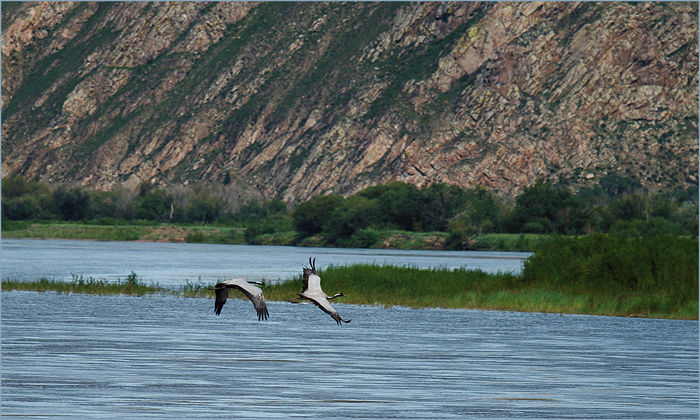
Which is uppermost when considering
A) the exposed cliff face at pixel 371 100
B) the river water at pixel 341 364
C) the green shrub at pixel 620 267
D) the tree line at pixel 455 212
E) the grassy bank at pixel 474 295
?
the exposed cliff face at pixel 371 100

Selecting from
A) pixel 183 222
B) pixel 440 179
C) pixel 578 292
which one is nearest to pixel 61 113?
pixel 183 222

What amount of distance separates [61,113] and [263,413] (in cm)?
17324

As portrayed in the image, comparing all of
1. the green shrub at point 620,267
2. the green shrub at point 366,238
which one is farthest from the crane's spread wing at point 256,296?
the green shrub at point 366,238

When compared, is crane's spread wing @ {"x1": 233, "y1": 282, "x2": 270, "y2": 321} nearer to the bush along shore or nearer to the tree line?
the bush along shore

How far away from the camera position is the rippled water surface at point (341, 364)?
795 inches

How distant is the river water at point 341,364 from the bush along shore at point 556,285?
127 centimetres

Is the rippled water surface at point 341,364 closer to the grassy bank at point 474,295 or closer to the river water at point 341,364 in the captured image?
the river water at point 341,364

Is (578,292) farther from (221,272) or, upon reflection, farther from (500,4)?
(500,4)

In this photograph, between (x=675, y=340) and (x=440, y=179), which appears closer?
(x=675, y=340)

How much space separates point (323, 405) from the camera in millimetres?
20172

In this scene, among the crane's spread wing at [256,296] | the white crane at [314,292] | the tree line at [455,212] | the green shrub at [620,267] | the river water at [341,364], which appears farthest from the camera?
the tree line at [455,212]

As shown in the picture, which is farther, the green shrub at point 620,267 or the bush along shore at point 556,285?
the green shrub at point 620,267

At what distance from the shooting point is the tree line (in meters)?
110

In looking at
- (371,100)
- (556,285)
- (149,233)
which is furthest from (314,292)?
(371,100)
